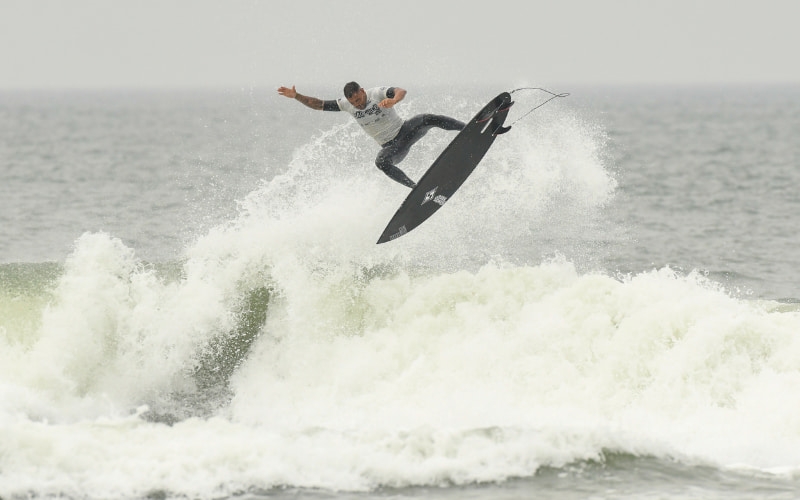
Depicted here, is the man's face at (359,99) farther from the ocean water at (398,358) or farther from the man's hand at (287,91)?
the ocean water at (398,358)

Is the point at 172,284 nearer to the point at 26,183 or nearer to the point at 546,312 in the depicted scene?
the point at 546,312

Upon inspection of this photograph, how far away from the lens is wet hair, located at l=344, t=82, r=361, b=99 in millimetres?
11508

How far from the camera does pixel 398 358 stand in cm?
1148

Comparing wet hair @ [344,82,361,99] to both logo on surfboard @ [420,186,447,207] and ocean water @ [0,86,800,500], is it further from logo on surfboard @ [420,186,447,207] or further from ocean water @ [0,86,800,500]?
ocean water @ [0,86,800,500]

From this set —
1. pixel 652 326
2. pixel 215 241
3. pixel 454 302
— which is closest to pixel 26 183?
pixel 215 241

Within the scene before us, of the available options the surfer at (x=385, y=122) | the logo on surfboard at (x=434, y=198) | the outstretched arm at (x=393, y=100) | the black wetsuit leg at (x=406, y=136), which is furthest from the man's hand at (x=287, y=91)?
the logo on surfboard at (x=434, y=198)

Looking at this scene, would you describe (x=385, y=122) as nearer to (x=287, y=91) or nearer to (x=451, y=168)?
(x=451, y=168)

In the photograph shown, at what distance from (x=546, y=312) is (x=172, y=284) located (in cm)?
481

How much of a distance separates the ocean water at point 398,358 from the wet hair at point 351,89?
258 centimetres

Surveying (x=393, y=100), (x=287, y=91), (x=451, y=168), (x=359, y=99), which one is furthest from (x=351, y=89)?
(x=451, y=168)

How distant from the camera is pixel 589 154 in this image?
15391 mm

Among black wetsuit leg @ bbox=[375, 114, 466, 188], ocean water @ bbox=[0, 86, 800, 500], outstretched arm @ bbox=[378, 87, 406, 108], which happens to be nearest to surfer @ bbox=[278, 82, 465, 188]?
black wetsuit leg @ bbox=[375, 114, 466, 188]

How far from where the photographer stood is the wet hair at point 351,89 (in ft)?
37.8

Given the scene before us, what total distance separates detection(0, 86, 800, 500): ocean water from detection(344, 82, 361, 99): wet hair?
2580mm
